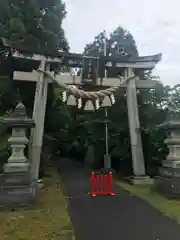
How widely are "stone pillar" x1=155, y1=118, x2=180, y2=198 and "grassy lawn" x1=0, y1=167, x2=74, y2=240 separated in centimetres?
307

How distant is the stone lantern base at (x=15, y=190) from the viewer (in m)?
6.76

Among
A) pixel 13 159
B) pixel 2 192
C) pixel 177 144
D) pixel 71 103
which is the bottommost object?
pixel 2 192

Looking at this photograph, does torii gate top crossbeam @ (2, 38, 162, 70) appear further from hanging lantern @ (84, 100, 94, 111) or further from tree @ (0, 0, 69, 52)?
hanging lantern @ (84, 100, 94, 111)

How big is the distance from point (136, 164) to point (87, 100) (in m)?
3.67

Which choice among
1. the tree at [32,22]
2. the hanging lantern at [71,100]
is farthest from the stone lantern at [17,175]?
the tree at [32,22]

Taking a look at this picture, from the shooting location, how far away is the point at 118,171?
1479 centimetres

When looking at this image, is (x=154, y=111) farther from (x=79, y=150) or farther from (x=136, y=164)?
(x=79, y=150)

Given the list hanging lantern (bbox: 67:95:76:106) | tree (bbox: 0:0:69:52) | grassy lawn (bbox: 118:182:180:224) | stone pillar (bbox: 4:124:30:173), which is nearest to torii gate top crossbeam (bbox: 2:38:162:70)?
tree (bbox: 0:0:69:52)

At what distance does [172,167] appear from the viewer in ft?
26.2

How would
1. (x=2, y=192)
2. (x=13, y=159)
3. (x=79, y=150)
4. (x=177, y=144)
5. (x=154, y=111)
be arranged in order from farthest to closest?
(x=79, y=150)
(x=154, y=111)
(x=177, y=144)
(x=13, y=159)
(x=2, y=192)

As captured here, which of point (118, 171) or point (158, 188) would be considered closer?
point (158, 188)

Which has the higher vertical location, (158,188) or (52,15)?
(52,15)

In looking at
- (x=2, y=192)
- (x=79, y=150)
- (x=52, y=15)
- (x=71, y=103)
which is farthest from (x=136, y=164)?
(x=79, y=150)

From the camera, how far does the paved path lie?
468 centimetres
